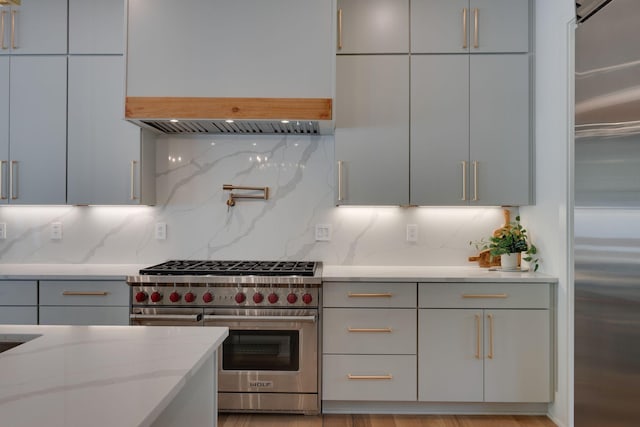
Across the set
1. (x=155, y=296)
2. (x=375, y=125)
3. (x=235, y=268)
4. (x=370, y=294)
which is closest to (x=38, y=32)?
(x=155, y=296)

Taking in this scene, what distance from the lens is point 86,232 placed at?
326cm

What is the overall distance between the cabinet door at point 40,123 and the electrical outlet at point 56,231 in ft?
1.22

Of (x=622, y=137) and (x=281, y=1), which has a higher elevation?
(x=281, y=1)

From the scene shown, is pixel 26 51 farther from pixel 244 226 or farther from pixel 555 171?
pixel 555 171

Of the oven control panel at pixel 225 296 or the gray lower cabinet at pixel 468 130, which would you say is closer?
the oven control panel at pixel 225 296

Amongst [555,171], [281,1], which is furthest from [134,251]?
[555,171]

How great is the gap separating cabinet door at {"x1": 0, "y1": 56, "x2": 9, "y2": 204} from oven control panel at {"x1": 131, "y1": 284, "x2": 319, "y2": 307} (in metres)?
1.13

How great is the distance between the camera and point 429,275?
2.69 metres

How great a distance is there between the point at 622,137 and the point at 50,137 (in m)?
3.06

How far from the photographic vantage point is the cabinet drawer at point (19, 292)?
2688 millimetres

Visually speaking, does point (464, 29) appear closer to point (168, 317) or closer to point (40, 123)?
point (168, 317)

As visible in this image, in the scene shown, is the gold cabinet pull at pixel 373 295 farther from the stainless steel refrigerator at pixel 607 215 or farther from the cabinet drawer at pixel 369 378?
the stainless steel refrigerator at pixel 607 215

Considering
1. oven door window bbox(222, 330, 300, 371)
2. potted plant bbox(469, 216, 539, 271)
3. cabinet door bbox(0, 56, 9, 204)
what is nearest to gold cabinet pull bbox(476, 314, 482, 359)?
potted plant bbox(469, 216, 539, 271)

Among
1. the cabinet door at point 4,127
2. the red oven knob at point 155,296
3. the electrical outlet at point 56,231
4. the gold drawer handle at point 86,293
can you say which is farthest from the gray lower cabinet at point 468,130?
the cabinet door at point 4,127
